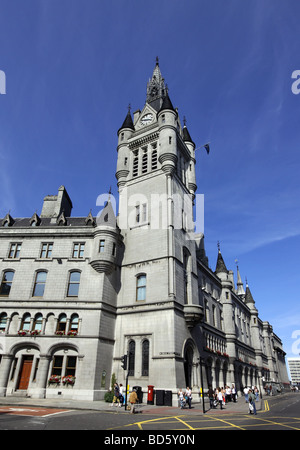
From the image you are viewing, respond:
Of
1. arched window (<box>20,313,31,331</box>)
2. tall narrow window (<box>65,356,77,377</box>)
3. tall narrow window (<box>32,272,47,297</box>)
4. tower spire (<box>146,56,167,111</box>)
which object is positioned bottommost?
tall narrow window (<box>65,356,77,377</box>)

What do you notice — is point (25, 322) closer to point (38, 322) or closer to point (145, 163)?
point (38, 322)

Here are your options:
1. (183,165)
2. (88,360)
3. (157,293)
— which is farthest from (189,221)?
(88,360)

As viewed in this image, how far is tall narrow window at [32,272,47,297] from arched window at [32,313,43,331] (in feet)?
6.76

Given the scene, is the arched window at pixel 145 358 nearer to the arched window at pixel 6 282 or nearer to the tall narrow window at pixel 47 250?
the tall narrow window at pixel 47 250

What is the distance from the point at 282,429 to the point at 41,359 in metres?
20.4

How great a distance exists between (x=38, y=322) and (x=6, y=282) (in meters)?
5.58

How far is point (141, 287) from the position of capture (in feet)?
103

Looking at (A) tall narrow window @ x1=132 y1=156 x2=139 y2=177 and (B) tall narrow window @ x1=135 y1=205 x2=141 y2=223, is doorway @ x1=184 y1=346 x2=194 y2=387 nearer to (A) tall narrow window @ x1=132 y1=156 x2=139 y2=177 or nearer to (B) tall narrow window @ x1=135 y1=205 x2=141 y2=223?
(B) tall narrow window @ x1=135 y1=205 x2=141 y2=223

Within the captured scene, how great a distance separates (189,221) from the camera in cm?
3816

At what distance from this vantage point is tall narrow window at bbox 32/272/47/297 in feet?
98.5

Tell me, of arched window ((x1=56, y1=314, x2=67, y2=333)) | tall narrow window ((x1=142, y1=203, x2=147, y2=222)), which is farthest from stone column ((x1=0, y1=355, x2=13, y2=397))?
tall narrow window ((x1=142, y1=203, x2=147, y2=222))

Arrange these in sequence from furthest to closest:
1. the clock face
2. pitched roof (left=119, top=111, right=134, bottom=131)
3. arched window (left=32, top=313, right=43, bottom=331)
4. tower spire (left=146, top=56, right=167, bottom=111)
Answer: tower spire (left=146, top=56, right=167, bottom=111) → the clock face → pitched roof (left=119, top=111, right=134, bottom=131) → arched window (left=32, top=313, right=43, bottom=331)

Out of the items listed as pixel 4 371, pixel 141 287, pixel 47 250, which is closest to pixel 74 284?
pixel 47 250
